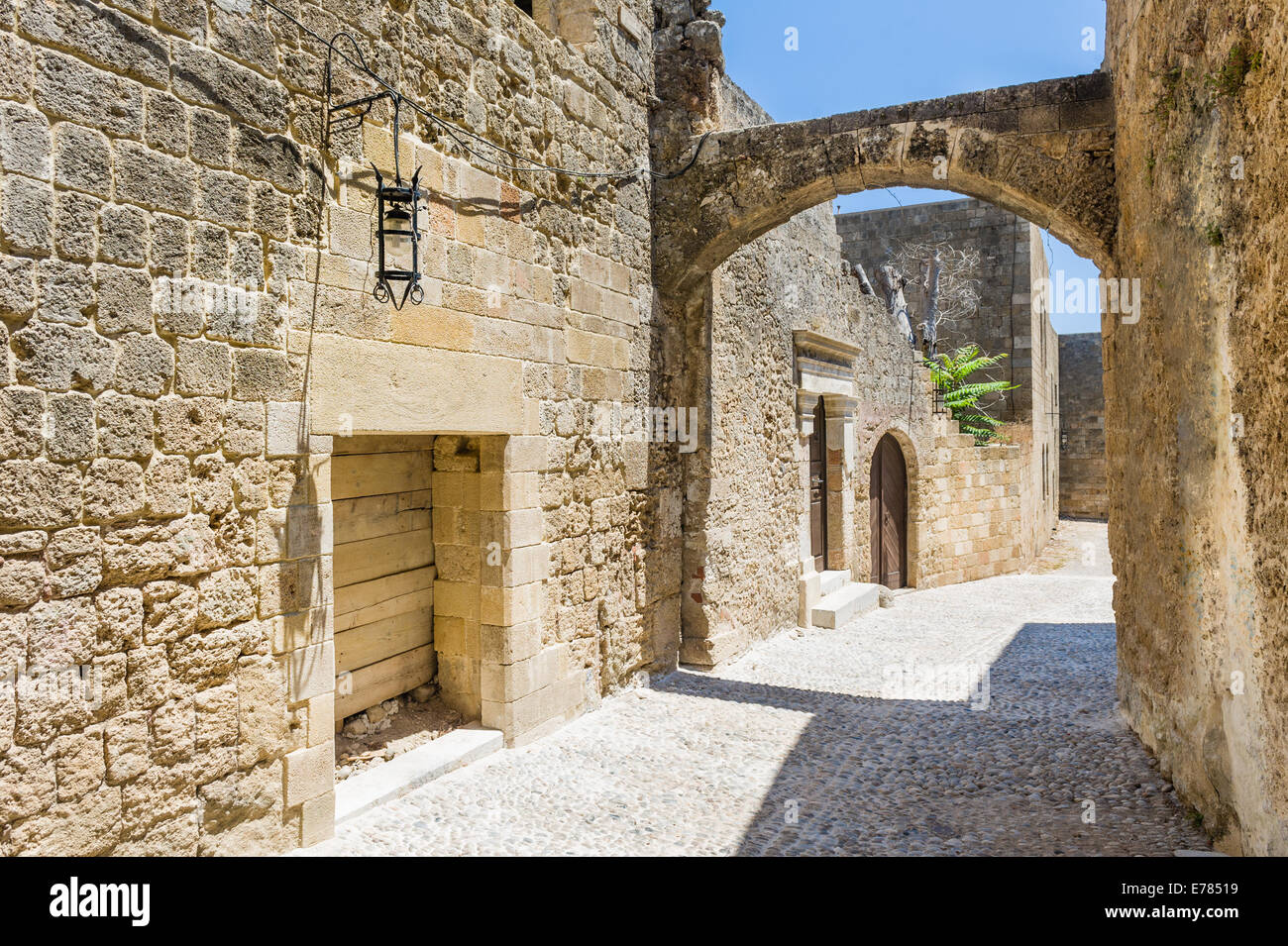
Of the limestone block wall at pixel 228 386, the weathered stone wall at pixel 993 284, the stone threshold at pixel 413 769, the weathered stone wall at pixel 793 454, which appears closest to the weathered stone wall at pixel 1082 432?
the weathered stone wall at pixel 993 284

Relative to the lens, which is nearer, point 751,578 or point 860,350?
point 751,578

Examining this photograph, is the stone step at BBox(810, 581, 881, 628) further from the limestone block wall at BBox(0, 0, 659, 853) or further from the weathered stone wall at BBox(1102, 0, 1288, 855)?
the limestone block wall at BBox(0, 0, 659, 853)

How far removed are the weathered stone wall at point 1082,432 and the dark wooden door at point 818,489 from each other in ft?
42.9

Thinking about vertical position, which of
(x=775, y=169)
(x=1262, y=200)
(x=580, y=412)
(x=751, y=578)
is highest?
(x=775, y=169)

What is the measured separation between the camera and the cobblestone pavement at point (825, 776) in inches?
141

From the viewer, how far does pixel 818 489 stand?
373 inches

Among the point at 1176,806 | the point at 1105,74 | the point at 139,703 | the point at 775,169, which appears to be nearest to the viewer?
the point at 139,703

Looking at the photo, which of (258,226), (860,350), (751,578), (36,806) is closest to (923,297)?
(860,350)

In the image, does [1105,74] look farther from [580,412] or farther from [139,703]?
[139,703]

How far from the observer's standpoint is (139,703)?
2670 mm

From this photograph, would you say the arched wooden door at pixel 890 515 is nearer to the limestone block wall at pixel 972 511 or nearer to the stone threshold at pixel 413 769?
the limestone block wall at pixel 972 511

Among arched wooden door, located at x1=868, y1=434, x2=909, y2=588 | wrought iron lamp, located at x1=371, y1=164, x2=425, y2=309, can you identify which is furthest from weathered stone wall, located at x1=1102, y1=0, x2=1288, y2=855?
arched wooden door, located at x1=868, y1=434, x2=909, y2=588

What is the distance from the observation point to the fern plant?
12562mm

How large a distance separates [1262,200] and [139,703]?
3.90 metres
